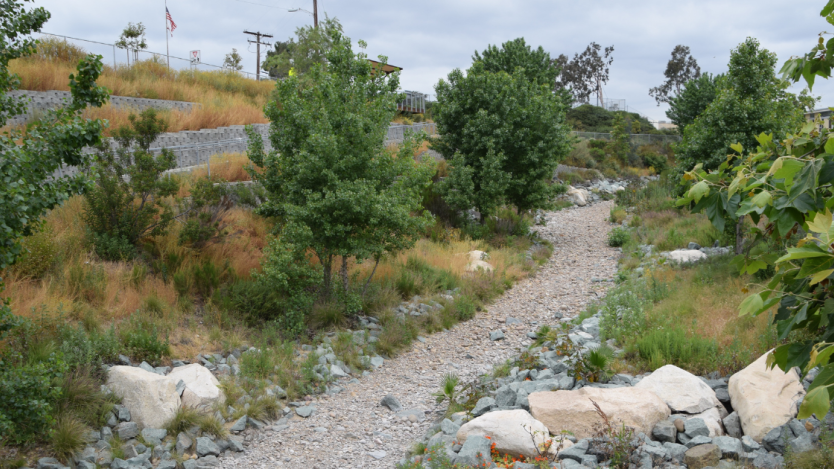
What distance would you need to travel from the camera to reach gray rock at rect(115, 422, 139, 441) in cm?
592

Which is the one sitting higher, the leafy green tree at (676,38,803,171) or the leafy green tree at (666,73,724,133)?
the leafy green tree at (666,73,724,133)

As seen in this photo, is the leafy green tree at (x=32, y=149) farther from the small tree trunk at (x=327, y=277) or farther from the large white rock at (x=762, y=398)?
the large white rock at (x=762, y=398)

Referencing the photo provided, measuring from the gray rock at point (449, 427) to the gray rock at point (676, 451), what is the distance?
223 centimetres

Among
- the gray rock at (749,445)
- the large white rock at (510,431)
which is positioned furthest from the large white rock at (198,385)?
the gray rock at (749,445)

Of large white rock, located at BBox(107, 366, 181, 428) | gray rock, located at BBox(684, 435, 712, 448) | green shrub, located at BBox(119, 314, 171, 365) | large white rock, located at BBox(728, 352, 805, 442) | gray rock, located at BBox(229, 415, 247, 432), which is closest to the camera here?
gray rock, located at BBox(684, 435, 712, 448)

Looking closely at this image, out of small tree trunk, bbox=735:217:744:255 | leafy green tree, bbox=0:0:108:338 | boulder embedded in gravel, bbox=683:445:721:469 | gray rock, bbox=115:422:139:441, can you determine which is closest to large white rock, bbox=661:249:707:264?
small tree trunk, bbox=735:217:744:255

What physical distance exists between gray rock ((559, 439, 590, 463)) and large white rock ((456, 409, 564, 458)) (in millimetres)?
226

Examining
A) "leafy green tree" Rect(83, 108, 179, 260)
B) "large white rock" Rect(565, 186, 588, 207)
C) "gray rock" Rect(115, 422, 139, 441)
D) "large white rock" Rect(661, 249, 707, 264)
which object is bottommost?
"gray rock" Rect(115, 422, 139, 441)

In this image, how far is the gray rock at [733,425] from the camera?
207 inches

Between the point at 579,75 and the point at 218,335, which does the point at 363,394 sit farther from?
the point at 579,75

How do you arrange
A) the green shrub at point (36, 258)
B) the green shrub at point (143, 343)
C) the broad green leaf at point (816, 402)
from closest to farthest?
1. the broad green leaf at point (816, 402)
2. the green shrub at point (143, 343)
3. the green shrub at point (36, 258)

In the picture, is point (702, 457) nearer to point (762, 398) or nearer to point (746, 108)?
point (762, 398)

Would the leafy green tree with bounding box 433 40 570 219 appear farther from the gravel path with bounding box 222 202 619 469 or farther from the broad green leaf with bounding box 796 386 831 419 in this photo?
the broad green leaf with bounding box 796 386 831 419

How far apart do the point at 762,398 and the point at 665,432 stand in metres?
1.08
